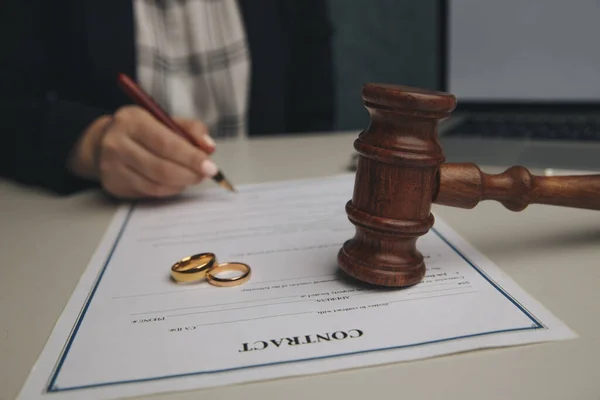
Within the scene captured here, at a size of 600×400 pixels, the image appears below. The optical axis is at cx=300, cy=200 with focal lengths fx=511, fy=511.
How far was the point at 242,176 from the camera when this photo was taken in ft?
2.35

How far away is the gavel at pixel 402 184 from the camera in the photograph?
332 millimetres

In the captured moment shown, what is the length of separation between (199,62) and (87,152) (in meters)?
0.50

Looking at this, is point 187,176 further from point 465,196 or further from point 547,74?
point 547,74

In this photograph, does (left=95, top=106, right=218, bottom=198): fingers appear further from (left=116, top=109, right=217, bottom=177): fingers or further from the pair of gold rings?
the pair of gold rings

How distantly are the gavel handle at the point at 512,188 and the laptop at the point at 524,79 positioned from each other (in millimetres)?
265

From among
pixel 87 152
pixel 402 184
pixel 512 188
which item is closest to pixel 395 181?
pixel 402 184

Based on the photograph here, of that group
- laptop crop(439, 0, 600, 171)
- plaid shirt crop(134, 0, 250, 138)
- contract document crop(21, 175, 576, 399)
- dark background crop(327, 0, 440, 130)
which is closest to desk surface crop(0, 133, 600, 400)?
contract document crop(21, 175, 576, 399)

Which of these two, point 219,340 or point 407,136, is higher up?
point 407,136

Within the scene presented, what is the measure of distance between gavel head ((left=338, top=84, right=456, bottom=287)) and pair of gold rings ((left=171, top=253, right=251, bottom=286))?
0.27 ft

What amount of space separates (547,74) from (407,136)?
0.54 metres

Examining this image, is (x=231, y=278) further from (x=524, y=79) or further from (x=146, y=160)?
(x=524, y=79)

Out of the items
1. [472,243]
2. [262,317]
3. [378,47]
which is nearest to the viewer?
[262,317]

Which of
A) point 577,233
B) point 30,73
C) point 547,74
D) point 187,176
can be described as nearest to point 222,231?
point 187,176

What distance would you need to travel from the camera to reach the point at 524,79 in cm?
78
